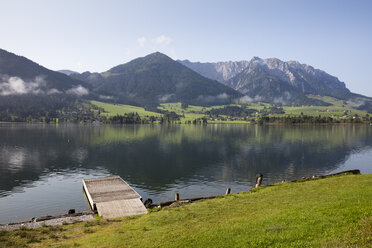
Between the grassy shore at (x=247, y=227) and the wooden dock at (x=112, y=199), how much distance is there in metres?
6.71

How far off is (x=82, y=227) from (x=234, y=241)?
2089 centimetres

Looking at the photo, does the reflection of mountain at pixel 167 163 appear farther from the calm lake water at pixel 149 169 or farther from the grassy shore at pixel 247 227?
the grassy shore at pixel 247 227

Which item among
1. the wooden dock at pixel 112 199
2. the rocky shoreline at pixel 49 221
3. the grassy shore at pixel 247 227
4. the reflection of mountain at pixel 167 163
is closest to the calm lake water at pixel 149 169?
the reflection of mountain at pixel 167 163

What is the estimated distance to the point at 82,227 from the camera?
33.1 metres

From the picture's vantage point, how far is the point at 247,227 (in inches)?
910

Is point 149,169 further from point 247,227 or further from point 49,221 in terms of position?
point 247,227

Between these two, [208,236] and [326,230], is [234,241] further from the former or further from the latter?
[326,230]

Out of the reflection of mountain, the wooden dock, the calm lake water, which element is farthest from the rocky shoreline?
the reflection of mountain

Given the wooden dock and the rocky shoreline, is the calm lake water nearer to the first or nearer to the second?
the wooden dock

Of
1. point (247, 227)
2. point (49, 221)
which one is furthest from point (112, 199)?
point (247, 227)

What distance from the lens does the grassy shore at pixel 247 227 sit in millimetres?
19578

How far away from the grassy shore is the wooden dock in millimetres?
6708

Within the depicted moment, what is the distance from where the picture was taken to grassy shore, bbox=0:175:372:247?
19.6m

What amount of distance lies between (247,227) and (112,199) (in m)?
33.1
